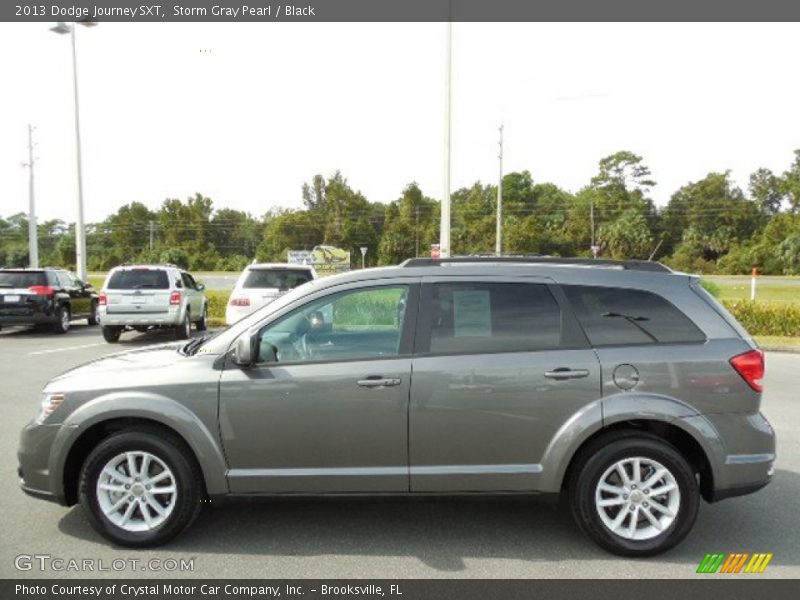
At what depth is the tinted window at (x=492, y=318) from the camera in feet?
13.1

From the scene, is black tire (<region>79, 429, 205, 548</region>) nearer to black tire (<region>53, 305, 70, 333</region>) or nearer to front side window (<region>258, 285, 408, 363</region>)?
front side window (<region>258, 285, 408, 363</region>)

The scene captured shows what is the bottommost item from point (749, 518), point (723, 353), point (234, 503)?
point (749, 518)

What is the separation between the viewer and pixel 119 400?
3914 millimetres

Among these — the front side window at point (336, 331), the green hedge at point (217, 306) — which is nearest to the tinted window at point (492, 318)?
the front side window at point (336, 331)

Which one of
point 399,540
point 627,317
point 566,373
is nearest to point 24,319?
point 399,540

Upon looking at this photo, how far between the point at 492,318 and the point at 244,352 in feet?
5.03

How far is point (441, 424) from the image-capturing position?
3.88 metres

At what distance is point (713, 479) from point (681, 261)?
207ft

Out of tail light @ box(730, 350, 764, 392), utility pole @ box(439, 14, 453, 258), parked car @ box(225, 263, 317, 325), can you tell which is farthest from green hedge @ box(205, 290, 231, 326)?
tail light @ box(730, 350, 764, 392)

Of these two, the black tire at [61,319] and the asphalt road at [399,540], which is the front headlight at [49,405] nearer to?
the asphalt road at [399,540]

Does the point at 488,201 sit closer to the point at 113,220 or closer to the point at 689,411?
the point at 113,220

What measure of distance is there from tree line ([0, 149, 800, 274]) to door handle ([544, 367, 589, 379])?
57259 millimetres
